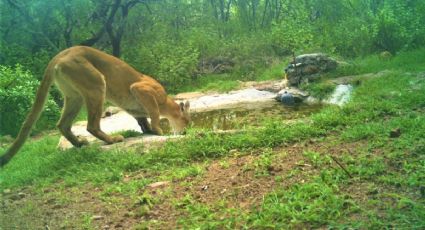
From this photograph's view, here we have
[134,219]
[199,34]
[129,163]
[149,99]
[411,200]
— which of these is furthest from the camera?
[199,34]

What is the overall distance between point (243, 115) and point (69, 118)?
418 centimetres

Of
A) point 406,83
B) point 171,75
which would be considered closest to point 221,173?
point 406,83

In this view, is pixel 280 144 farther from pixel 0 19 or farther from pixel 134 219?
pixel 0 19

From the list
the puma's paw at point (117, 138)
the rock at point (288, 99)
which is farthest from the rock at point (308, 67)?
the puma's paw at point (117, 138)

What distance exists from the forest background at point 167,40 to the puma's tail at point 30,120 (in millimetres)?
4598

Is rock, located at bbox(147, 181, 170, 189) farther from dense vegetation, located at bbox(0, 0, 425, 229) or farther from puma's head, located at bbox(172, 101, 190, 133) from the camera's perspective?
puma's head, located at bbox(172, 101, 190, 133)

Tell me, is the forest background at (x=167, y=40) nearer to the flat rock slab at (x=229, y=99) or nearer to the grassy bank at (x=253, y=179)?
the flat rock slab at (x=229, y=99)

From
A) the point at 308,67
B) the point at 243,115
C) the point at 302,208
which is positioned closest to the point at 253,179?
the point at 302,208

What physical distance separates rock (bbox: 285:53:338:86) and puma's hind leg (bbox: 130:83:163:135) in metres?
7.04

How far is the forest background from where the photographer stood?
47.9ft

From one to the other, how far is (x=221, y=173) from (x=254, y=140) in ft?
3.64

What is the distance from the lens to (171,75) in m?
17.0

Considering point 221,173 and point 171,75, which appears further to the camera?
point 171,75

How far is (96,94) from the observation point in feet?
22.3
